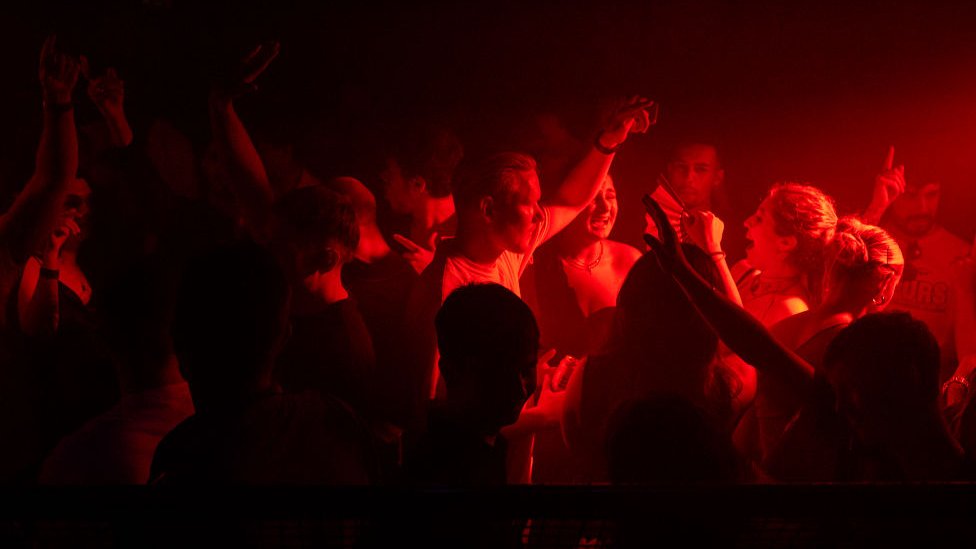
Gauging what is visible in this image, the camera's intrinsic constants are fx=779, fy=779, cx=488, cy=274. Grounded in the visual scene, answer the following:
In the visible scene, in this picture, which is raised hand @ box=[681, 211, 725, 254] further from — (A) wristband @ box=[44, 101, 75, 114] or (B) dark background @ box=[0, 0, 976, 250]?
(A) wristband @ box=[44, 101, 75, 114]

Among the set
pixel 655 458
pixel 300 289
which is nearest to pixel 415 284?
pixel 300 289

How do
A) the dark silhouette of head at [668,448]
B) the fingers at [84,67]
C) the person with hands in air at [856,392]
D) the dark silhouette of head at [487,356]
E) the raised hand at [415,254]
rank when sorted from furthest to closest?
the fingers at [84,67]
the raised hand at [415,254]
the person with hands in air at [856,392]
the dark silhouette of head at [487,356]
the dark silhouette of head at [668,448]

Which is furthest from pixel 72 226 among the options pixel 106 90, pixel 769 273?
pixel 769 273

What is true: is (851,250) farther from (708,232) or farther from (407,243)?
Result: (407,243)

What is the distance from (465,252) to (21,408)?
2289 mm

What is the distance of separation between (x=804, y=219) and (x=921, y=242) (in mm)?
804

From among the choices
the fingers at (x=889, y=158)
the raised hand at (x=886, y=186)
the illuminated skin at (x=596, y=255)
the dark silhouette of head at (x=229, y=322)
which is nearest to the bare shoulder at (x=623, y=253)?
the illuminated skin at (x=596, y=255)

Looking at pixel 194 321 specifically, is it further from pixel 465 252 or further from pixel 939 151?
pixel 939 151

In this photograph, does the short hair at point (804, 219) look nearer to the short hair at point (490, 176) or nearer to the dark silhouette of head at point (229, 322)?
the short hair at point (490, 176)

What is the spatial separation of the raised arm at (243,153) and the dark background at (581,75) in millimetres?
75

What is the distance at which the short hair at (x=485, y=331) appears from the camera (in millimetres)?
1905

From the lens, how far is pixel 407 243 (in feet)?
12.9

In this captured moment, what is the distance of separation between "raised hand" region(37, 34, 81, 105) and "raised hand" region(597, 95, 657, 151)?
2.74 m

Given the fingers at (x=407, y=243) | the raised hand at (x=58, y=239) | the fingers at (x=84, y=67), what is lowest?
the raised hand at (x=58, y=239)
